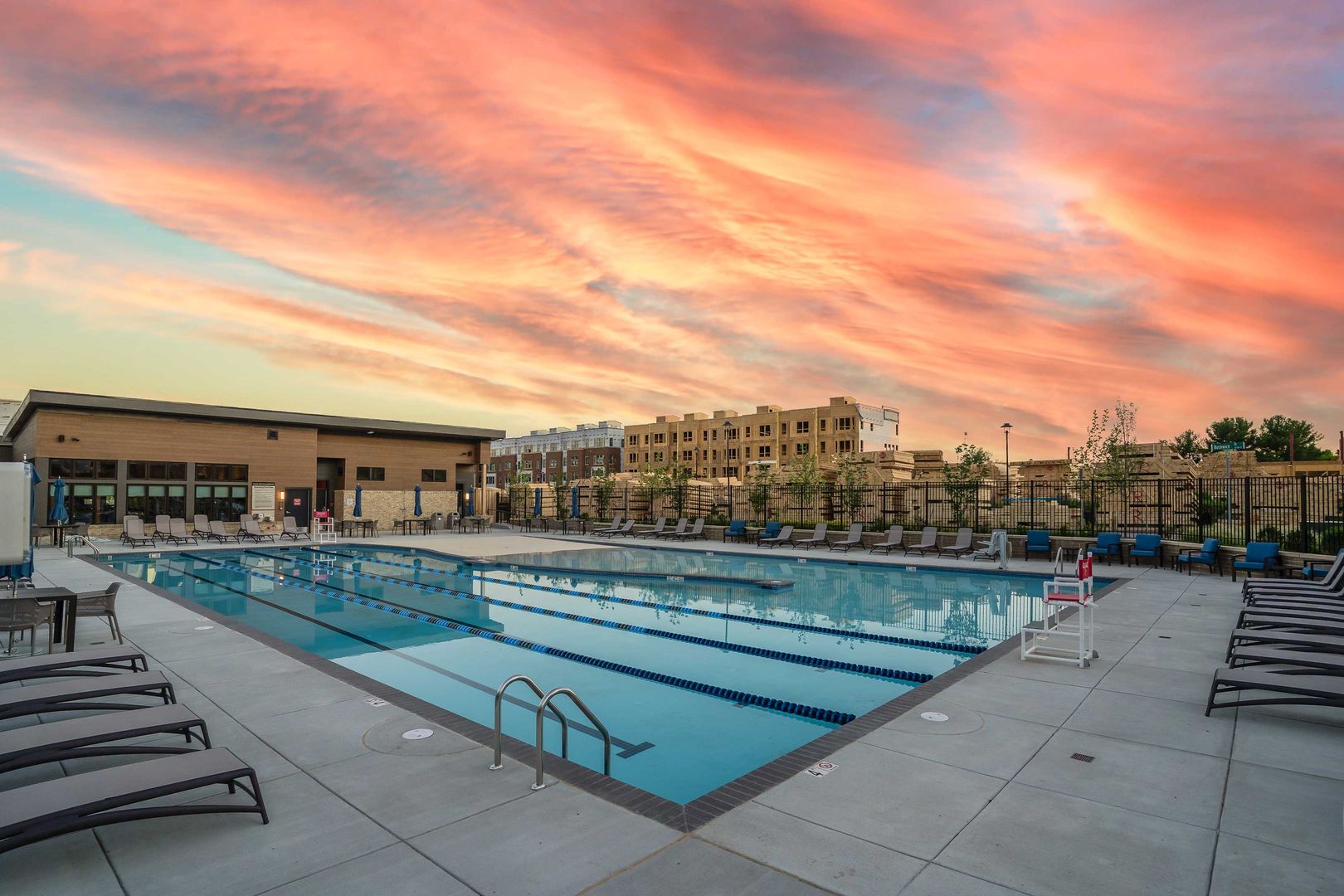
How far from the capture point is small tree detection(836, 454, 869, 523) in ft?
87.2

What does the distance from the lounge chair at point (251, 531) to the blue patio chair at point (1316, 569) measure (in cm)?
3061

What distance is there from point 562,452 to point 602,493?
75939 mm

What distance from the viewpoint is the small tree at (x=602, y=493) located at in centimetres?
3593

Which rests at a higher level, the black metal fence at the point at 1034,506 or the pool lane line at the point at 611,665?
the black metal fence at the point at 1034,506

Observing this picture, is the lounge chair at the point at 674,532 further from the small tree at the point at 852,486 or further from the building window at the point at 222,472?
the building window at the point at 222,472

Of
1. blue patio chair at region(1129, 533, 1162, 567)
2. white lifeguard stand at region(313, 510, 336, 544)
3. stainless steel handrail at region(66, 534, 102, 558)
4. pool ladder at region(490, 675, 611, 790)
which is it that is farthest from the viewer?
white lifeguard stand at region(313, 510, 336, 544)

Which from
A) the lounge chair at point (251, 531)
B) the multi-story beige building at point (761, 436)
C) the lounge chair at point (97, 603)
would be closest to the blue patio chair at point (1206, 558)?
the lounge chair at point (97, 603)

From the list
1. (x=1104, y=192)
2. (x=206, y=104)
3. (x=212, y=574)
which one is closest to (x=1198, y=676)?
(x=1104, y=192)

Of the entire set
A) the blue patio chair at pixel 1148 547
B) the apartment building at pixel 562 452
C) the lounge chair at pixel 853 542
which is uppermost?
the apartment building at pixel 562 452

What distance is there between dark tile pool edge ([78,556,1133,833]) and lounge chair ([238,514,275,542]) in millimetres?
21585

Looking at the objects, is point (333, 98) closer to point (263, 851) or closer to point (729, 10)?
point (729, 10)

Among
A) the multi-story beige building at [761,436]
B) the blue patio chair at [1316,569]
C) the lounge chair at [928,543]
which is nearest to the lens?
the blue patio chair at [1316,569]

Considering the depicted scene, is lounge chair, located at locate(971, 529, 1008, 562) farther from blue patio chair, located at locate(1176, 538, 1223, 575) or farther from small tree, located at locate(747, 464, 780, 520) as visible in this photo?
small tree, located at locate(747, 464, 780, 520)

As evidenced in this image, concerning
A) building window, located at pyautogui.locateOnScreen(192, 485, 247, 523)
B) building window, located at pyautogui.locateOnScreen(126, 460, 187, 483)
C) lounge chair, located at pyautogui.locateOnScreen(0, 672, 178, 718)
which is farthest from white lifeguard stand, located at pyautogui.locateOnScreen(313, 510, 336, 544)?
lounge chair, located at pyautogui.locateOnScreen(0, 672, 178, 718)
